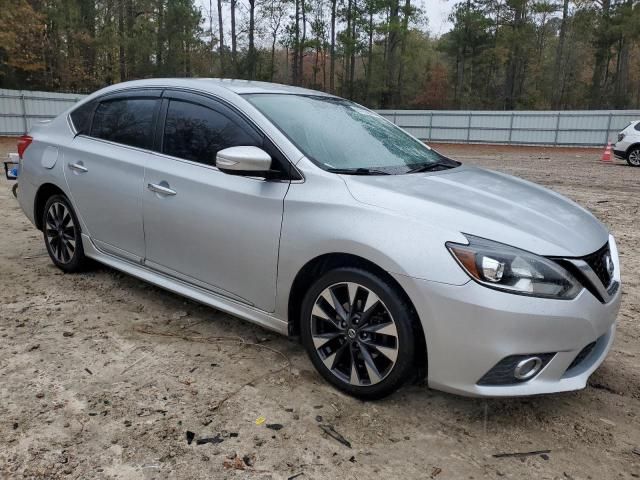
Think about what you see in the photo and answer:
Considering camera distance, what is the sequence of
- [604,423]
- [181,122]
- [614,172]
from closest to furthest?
[604,423], [181,122], [614,172]

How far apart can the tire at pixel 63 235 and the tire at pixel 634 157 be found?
17.1 m

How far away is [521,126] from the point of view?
29625 mm

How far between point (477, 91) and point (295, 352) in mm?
50597

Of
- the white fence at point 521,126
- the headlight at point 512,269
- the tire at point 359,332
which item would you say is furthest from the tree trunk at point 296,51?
the headlight at point 512,269

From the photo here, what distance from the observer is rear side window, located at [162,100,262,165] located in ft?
10.6

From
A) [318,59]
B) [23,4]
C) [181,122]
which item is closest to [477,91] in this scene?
[318,59]

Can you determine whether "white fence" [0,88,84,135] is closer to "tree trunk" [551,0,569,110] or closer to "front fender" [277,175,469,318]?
"front fender" [277,175,469,318]

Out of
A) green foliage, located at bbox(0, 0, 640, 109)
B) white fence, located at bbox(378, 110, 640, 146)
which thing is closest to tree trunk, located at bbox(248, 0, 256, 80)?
green foliage, located at bbox(0, 0, 640, 109)

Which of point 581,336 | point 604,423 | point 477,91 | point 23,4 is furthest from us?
point 477,91

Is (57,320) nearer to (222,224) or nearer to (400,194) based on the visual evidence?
(222,224)

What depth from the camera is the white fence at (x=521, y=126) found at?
27.2 m

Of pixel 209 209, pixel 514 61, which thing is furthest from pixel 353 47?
pixel 209 209

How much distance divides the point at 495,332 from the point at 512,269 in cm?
28

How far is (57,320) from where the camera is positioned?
12.2 feet
